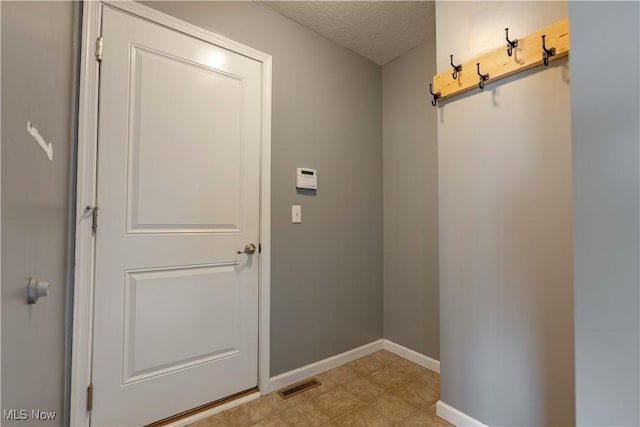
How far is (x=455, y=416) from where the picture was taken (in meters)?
1.51

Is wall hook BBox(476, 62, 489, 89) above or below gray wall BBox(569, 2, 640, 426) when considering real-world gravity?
above

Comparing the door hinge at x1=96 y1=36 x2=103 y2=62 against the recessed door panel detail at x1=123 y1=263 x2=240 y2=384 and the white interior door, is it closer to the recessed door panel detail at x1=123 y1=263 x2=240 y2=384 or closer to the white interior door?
the white interior door

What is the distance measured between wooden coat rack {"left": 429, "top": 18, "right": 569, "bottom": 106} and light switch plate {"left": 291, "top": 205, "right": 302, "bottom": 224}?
1094mm

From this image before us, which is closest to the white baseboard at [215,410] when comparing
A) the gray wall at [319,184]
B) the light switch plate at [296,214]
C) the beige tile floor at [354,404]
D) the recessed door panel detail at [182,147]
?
the beige tile floor at [354,404]

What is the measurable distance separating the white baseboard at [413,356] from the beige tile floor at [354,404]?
0.18ft

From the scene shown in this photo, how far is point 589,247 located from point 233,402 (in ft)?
6.07

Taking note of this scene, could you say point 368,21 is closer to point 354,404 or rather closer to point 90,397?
point 354,404

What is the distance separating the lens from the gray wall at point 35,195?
615mm

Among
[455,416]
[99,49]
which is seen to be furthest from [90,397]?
[455,416]

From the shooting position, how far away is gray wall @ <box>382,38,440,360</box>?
217cm

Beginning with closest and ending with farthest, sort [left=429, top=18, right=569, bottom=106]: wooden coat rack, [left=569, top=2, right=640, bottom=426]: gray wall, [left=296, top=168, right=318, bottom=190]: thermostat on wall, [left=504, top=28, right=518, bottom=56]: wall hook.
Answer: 1. [left=569, top=2, right=640, bottom=426]: gray wall
2. [left=429, top=18, right=569, bottom=106]: wooden coat rack
3. [left=504, top=28, right=518, bottom=56]: wall hook
4. [left=296, top=168, right=318, bottom=190]: thermostat on wall

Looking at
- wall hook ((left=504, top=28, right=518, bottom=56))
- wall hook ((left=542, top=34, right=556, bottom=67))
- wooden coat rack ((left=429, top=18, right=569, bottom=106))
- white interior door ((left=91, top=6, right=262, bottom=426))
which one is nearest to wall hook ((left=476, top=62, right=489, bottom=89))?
wooden coat rack ((left=429, top=18, right=569, bottom=106))

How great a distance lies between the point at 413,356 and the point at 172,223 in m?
2.02

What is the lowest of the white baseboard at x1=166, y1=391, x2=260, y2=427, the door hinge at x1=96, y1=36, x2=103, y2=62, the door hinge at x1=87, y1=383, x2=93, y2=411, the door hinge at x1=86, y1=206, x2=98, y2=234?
the white baseboard at x1=166, y1=391, x2=260, y2=427
